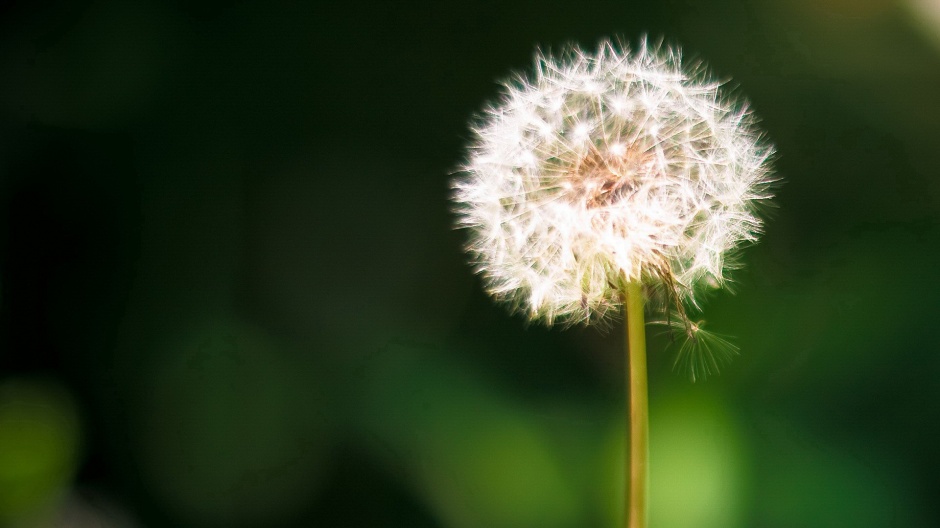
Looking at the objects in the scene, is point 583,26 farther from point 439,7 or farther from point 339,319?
point 339,319

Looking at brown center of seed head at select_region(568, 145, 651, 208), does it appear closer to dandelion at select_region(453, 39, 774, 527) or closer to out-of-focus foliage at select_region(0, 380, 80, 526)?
dandelion at select_region(453, 39, 774, 527)

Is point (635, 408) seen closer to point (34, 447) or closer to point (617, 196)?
point (617, 196)

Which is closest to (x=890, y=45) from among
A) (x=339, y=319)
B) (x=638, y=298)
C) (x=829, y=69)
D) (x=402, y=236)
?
(x=829, y=69)

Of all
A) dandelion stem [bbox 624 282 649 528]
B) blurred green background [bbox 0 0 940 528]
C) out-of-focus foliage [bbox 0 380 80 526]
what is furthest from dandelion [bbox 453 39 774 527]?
out-of-focus foliage [bbox 0 380 80 526]

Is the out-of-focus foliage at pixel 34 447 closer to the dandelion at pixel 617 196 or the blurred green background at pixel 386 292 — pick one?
the blurred green background at pixel 386 292

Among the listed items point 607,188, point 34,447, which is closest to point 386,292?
point 607,188

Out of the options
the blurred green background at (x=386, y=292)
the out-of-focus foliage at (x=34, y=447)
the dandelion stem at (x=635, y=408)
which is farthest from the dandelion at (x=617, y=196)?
the out-of-focus foliage at (x=34, y=447)
